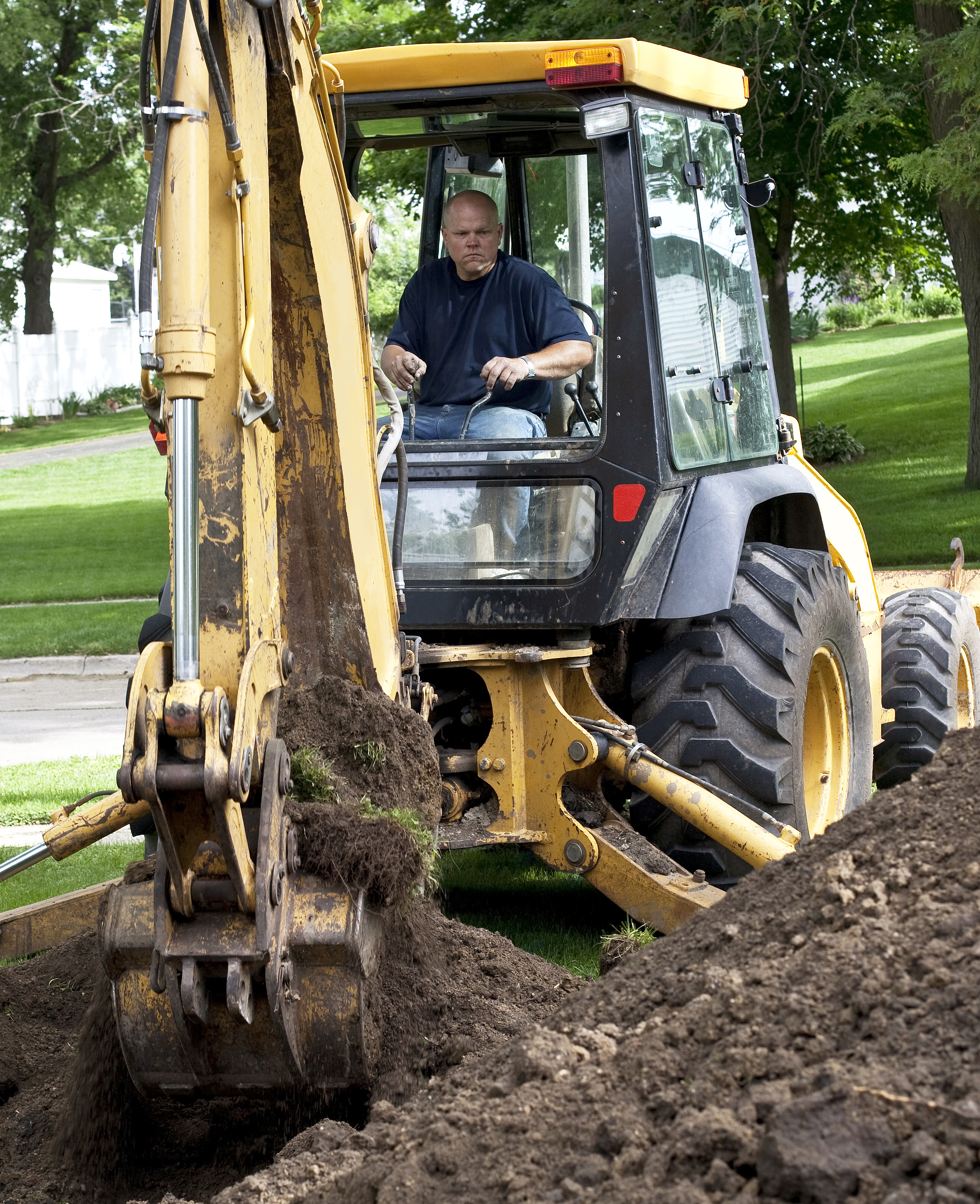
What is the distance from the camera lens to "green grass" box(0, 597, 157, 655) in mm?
→ 11531

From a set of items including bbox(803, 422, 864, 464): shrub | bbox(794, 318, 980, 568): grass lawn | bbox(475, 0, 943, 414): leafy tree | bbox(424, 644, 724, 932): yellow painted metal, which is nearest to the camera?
bbox(424, 644, 724, 932): yellow painted metal

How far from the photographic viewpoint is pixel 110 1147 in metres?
3.33

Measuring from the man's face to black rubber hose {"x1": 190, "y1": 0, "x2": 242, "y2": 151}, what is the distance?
6.81 feet

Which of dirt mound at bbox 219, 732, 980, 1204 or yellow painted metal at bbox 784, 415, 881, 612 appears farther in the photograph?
yellow painted metal at bbox 784, 415, 881, 612

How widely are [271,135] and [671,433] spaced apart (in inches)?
64.1

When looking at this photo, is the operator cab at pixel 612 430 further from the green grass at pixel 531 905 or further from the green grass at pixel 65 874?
the green grass at pixel 65 874

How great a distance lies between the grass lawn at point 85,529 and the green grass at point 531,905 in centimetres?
379

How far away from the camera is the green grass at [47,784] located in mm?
6988

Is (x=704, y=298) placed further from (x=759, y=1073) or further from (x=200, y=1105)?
(x=759, y=1073)

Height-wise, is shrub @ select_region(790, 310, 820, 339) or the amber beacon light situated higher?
shrub @ select_region(790, 310, 820, 339)

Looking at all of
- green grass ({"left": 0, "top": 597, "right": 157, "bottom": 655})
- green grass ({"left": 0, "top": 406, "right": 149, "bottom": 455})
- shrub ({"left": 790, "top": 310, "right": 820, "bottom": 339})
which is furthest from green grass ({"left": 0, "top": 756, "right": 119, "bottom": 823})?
shrub ({"left": 790, "top": 310, "right": 820, "bottom": 339})

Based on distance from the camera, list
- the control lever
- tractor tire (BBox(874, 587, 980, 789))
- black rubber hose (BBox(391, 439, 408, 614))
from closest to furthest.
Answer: black rubber hose (BBox(391, 439, 408, 614))
the control lever
tractor tire (BBox(874, 587, 980, 789))

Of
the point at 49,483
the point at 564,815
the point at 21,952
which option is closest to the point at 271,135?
the point at 564,815

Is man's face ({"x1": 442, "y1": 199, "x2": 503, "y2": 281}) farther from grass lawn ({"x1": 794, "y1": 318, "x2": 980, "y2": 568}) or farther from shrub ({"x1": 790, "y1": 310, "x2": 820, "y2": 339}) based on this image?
shrub ({"x1": 790, "y1": 310, "x2": 820, "y2": 339})
